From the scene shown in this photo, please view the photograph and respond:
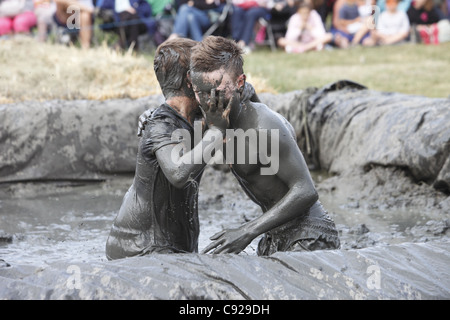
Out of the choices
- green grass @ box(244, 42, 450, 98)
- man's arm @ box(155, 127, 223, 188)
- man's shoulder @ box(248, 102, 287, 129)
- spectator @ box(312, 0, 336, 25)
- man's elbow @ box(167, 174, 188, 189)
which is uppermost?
man's shoulder @ box(248, 102, 287, 129)

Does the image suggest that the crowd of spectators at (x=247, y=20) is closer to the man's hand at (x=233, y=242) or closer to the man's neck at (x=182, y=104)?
the man's neck at (x=182, y=104)

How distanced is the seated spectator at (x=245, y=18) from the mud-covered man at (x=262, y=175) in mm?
9700

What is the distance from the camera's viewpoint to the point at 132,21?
13.9m

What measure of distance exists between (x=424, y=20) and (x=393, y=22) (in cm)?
57

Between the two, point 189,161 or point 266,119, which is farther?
point 266,119

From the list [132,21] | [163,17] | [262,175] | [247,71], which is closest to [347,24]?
[163,17]

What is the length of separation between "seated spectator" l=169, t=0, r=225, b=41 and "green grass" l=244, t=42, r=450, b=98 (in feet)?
3.05

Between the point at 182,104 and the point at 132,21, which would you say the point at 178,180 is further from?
the point at 132,21

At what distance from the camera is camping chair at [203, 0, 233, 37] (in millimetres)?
14172

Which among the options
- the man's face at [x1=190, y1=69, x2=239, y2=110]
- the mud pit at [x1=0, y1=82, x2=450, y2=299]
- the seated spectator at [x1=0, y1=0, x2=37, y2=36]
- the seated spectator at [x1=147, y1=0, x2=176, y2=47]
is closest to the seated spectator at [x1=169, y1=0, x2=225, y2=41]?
the seated spectator at [x1=147, y1=0, x2=176, y2=47]

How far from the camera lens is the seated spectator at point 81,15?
44.4ft

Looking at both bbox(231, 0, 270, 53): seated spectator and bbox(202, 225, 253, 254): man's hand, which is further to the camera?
bbox(231, 0, 270, 53): seated spectator

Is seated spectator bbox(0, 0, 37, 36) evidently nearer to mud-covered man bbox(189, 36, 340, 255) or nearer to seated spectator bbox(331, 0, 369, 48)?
seated spectator bbox(331, 0, 369, 48)

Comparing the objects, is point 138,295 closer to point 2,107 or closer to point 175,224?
point 175,224
